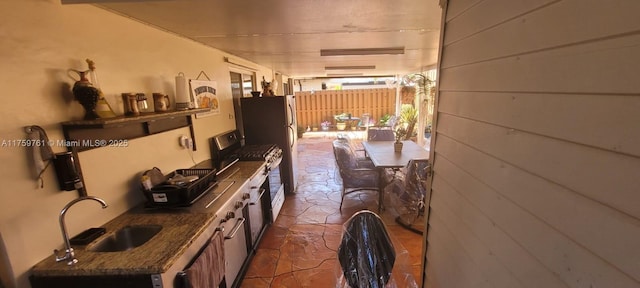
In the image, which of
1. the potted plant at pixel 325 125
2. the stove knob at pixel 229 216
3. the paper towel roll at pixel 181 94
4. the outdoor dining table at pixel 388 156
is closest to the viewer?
the stove knob at pixel 229 216

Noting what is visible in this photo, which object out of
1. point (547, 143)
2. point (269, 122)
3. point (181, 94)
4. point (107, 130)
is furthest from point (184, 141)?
point (547, 143)

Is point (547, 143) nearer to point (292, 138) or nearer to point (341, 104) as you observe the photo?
point (292, 138)

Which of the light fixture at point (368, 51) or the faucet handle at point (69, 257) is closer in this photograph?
the faucet handle at point (69, 257)

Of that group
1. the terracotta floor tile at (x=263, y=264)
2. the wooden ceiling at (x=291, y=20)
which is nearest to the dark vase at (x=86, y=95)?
the wooden ceiling at (x=291, y=20)

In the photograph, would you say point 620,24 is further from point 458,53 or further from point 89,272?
point 89,272

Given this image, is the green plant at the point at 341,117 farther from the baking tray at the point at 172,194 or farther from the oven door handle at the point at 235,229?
the baking tray at the point at 172,194

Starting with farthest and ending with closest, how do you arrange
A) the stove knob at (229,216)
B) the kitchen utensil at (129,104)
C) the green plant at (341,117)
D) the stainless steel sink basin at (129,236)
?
the green plant at (341,117)
the stove knob at (229,216)
the kitchen utensil at (129,104)
the stainless steel sink basin at (129,236)

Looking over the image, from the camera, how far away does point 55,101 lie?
1.29 metres

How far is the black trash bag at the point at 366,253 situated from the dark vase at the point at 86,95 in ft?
5.13

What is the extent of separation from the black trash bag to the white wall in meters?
1.48

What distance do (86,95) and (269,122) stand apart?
2.48 meters

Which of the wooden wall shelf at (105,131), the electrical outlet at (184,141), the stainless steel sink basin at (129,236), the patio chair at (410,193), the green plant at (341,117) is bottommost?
the patio chair at (410,193)

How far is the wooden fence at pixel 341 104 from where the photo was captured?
1084cm

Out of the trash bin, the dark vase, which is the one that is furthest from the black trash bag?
the dark vase
